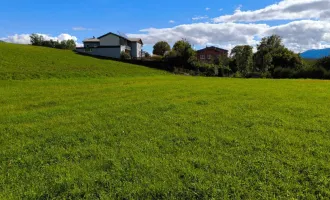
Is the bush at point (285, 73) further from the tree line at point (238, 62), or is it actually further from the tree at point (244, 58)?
the tree at point (244, 58)

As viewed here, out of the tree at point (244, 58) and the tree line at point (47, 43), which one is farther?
the tree line at point (47, 43)

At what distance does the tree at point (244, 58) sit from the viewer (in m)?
48.5

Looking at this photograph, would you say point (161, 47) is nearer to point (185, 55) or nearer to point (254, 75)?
point (185, 55)

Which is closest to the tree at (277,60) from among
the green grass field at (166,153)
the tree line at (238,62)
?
the tree line at (238,62)

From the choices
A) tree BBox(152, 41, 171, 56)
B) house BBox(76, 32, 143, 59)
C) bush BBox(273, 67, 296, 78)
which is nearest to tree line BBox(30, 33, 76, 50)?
house BBox(76, 32, 143, 59)

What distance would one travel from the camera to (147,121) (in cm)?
698

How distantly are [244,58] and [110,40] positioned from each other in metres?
33.5

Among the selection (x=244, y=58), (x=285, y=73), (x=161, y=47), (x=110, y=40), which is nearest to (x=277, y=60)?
(x=244, y=58)

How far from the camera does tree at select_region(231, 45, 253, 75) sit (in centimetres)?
4853

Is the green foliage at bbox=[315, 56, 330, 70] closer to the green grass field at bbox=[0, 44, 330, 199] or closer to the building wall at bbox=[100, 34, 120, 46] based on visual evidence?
the green grass field at bbox=[0, 44, 330, 199]

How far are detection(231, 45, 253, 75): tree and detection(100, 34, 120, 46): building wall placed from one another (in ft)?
98.1

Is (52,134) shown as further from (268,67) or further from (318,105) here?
(268,67)

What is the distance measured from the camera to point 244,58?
4881 centimetres

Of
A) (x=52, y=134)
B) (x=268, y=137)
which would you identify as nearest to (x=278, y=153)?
(x=268, y=137)
